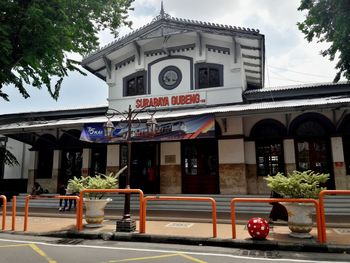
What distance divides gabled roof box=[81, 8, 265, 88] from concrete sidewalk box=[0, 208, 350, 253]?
27.3 ft

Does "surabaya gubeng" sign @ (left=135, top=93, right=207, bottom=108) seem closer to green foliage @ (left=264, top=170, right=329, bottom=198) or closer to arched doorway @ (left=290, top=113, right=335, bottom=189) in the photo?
arched doorway @ (left=290, top=113, right=335, bottom=189)

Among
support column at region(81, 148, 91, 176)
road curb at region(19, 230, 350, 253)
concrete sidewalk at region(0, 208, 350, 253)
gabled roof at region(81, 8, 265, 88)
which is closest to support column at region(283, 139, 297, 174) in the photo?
concrete sidewalk at region(0, 208, 350, 253)

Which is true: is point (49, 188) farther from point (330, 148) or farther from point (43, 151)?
point (330, 148)

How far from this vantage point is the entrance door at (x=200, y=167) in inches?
606

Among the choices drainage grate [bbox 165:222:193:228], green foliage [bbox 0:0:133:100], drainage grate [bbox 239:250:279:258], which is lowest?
drainage grate [bbox 239:250:279:258]

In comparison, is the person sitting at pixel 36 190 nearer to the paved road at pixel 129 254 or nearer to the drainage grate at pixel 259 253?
the paved road at pixel 129 254

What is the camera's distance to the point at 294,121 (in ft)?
48.4

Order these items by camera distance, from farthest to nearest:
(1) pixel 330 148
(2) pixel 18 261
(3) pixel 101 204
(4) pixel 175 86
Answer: (4) pixel 175 86 < (1) pixel 330 148 < (3) pixel 101 204 < (2) pixel 18 261

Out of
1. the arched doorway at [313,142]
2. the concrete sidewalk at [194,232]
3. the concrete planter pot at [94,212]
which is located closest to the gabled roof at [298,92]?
the arched doorway at [313,142]

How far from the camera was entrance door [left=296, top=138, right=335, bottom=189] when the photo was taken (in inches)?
561

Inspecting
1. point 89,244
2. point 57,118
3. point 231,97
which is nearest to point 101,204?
point 89,244

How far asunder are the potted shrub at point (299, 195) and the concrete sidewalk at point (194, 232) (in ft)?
0.98

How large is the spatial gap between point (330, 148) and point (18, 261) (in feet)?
43.0

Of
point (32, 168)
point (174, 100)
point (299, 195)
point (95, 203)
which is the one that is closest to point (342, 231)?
point (299, 195)
